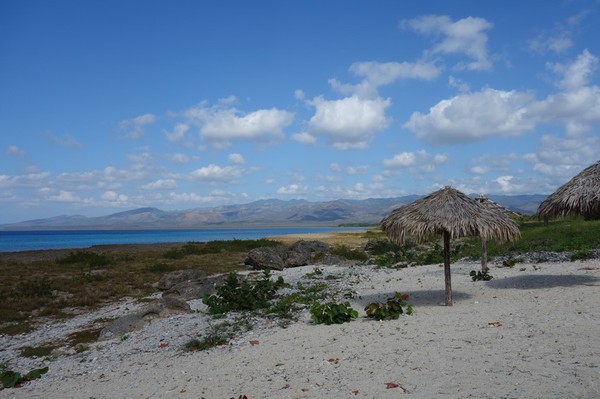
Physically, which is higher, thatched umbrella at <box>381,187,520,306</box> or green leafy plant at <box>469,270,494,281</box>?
thatched umbrella at <box>381,187,520,306</box>

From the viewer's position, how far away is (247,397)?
251 inches

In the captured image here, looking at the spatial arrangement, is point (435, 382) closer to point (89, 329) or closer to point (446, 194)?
point (446, 194)

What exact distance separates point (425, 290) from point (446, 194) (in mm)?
4201

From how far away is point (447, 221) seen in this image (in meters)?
10.7

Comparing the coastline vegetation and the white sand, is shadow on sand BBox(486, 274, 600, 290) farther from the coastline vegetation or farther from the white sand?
the coastline vegetation

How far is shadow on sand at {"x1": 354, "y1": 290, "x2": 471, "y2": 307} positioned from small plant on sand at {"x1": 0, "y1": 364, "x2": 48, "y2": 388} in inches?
305

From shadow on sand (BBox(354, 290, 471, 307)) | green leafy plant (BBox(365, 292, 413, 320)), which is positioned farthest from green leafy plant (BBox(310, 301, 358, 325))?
shadow on sand (BBox(354, 290, 471, 307))

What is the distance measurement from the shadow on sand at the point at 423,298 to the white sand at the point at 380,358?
5.6 inches

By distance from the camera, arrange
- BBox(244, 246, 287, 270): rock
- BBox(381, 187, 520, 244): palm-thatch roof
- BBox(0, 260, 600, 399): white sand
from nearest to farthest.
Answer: BBox(0, 260, 600, 399): white sand → BBox(381, 187, 520, 244): palm-thatch roof → BBox(244, 246, 287, 270): rock

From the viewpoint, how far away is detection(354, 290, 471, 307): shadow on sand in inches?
484

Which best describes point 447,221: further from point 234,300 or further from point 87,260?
point 87,260

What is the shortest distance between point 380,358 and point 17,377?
260 inches

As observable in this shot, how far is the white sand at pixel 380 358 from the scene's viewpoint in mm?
6109

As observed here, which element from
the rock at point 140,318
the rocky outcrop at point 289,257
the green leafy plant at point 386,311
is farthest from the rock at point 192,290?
the rocky outcrop at point 289,257
